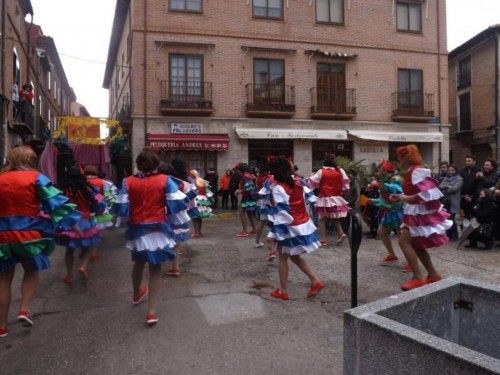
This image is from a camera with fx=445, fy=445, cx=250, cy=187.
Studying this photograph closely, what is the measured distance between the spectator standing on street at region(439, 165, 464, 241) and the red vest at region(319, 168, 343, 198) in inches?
91.7

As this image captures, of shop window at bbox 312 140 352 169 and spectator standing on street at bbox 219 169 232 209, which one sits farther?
shop window at bbox 312 140 352 169

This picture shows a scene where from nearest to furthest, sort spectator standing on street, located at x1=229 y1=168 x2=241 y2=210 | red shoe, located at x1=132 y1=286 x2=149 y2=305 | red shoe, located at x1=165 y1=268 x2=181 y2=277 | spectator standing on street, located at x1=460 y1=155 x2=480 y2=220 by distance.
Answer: red shoe, located at x1=132 y1=286 x2=149 y2=305, red shoe, located at x1=165 y1=268 x2=181 y2=277, spectator standing on street, located at x1=460 y1=155 x2=480 y2=220, spectator standing on street, located at x1=229 y1=168 x2=241 y2=210

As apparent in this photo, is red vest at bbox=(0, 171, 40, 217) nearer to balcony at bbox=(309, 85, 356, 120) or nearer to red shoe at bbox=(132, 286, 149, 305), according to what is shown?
red shoe at bbox=(132, 286, 149, 305)

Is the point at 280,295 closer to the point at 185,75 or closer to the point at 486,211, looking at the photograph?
the point at 486,211

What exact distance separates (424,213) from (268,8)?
15.4 meters

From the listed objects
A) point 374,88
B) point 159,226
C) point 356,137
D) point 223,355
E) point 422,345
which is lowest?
point 223,355

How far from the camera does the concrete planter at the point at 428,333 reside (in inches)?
76.1

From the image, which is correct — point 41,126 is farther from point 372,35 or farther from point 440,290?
point 440,290

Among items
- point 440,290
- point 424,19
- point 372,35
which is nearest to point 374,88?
point 372,35

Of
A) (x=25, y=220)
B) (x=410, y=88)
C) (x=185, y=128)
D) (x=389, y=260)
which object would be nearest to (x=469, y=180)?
(x=389, y=260)

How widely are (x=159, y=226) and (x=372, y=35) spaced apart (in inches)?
708

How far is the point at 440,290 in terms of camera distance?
272cm

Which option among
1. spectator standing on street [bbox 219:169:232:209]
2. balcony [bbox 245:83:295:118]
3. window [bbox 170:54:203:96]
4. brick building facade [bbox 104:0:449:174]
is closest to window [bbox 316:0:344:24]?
brick building facade [bbox 104:0:449:174]

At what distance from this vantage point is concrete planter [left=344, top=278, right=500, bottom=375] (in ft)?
6.34
